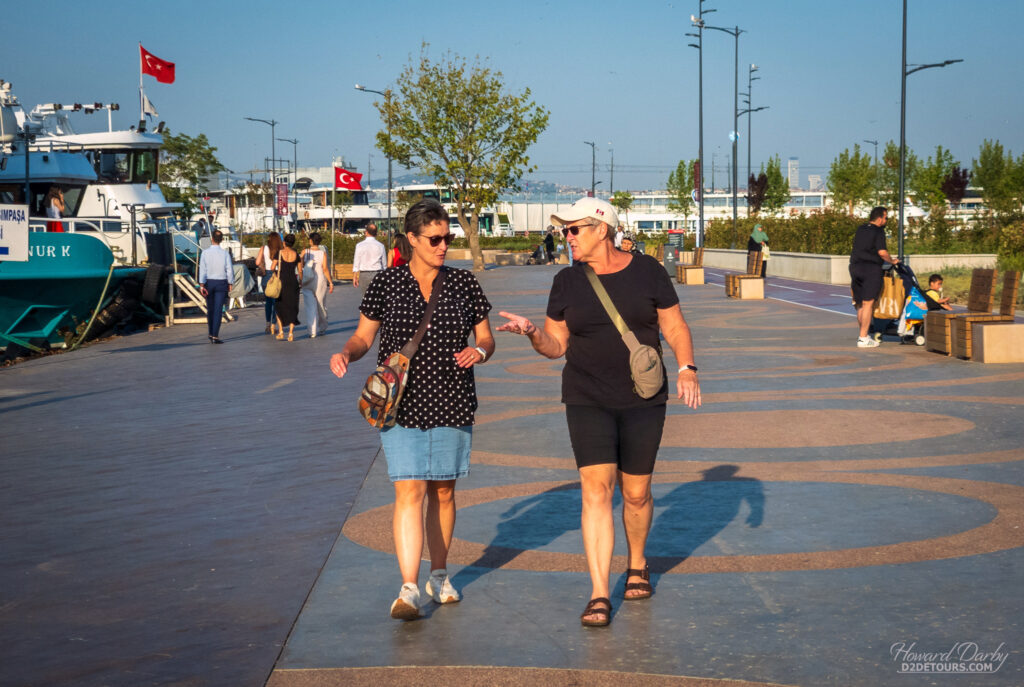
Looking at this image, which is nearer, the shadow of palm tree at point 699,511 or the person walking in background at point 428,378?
the person walking in background at point 428,378

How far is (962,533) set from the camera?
662 centimetres

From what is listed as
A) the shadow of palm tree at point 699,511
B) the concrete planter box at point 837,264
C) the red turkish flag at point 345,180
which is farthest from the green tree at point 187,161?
the shadow of palm tree at point 699,511

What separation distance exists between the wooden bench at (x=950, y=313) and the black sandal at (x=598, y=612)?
11558 mm

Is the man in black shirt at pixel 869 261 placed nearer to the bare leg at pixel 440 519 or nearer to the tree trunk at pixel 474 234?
the bare leg at pixel 440 519

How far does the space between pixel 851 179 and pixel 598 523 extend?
269ft

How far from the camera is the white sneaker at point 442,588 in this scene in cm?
557

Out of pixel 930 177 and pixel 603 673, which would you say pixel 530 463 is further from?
pixel 930 177

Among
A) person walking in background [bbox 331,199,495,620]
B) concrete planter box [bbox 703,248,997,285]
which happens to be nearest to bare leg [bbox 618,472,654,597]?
person walking in background [bbox 331,199,495,620]

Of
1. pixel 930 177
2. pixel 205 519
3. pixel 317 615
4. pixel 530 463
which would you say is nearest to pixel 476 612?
pixel 317 615

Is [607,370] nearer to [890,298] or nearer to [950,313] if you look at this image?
[950,313]

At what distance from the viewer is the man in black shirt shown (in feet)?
53.9

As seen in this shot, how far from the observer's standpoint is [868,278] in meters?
16.5

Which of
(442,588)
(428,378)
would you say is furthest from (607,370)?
(442,588)

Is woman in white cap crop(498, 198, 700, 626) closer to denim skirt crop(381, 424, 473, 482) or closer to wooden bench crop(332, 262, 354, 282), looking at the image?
denim skirt crop(381, 424, 473, 482)
